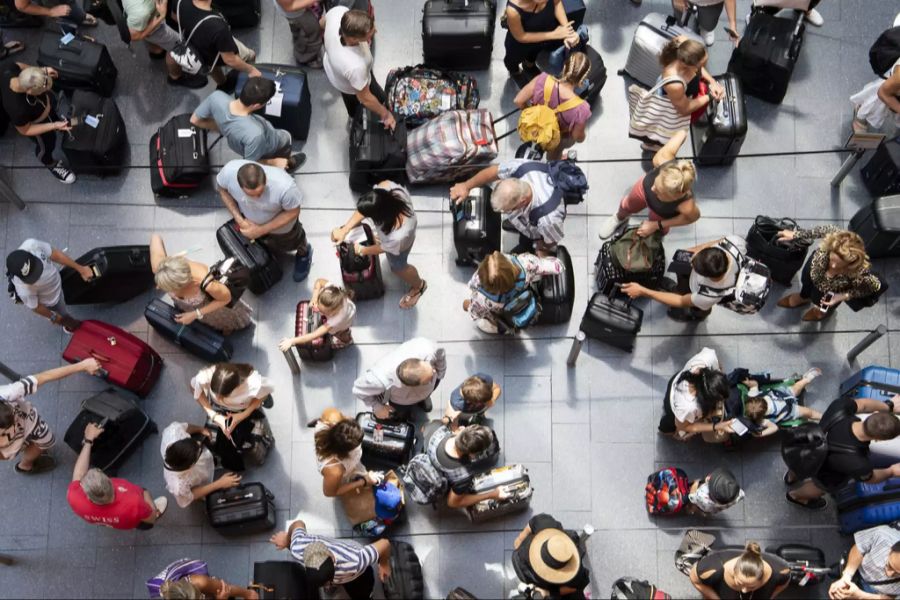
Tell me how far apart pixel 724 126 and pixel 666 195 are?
5.27ft

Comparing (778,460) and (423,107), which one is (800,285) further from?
(423,107)

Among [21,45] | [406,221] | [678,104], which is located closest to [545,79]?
[678,104]

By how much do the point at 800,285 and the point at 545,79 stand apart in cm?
291

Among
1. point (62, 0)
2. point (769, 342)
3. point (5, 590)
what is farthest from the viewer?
point (62, 0)

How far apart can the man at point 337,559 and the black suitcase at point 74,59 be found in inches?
179

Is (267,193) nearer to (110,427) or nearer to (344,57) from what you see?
(344,57)

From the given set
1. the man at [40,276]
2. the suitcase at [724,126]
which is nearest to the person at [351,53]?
the man at [40,276]

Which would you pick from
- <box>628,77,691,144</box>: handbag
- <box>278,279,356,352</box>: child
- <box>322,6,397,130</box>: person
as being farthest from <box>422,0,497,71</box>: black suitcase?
<box>278,279,356,352</box>: child

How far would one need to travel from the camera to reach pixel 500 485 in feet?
21.7

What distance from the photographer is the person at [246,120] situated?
22.2 ft

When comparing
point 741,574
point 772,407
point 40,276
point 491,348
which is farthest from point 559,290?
point 40,276

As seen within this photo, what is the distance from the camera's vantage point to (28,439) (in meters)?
6.77

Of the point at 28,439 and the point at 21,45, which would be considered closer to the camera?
the point at 28,439

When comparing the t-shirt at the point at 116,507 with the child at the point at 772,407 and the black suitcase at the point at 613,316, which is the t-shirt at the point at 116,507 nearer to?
the black suitcase at the point at 613,316
